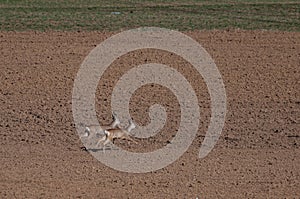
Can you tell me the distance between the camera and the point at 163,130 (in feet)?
47.1

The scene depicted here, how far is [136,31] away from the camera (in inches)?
990

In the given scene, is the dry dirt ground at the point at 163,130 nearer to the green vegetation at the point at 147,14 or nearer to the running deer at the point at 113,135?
the running deer at the point at 113,135

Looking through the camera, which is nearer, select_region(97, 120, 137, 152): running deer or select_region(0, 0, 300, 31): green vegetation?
select_region(97, 120, 137, 152): running deer

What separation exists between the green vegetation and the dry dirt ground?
2864mm

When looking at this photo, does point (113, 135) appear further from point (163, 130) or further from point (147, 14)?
point (147, 14)

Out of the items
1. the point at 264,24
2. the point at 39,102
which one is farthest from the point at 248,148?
the point at 264,24

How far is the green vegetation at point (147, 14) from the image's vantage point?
26.8 meters

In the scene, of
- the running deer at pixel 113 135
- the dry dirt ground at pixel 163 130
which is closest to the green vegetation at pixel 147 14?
the dry dirt ground at pixel 163 130

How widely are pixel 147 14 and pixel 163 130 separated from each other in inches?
615

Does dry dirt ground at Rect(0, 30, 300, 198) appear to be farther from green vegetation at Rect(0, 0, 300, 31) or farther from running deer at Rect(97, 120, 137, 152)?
green vegetation at Rect(0, 0, 300, 31)

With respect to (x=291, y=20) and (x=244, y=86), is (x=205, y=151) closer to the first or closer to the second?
(x=244, y=86)

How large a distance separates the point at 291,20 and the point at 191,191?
18.2 metres

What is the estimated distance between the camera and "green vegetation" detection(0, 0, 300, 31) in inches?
1057

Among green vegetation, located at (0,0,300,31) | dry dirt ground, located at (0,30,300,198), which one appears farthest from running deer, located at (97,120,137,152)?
green vegetation, located at (0,0,300,31)
